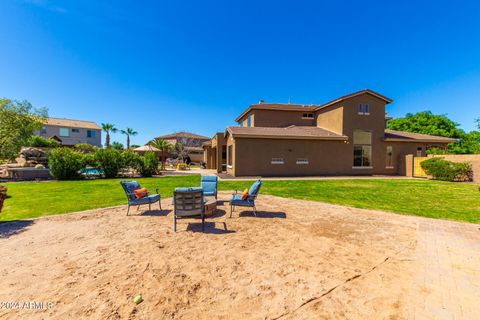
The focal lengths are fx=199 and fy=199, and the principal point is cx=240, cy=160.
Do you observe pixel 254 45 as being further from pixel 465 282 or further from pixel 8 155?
pixel 8 155

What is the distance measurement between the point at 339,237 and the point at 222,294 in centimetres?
346

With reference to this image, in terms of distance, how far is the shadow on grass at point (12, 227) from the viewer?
516cm

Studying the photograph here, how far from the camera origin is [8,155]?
52.2ft

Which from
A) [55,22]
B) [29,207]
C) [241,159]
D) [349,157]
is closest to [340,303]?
[29,207]

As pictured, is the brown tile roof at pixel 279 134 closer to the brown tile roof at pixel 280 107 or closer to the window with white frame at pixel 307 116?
the brown tile roof at pixel 280 107

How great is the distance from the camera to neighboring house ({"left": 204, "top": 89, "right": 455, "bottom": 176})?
18422mm

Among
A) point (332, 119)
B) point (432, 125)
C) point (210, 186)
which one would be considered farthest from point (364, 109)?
point (432, 125)

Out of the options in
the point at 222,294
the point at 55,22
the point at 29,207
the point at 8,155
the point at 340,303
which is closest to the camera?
the point at 340,303

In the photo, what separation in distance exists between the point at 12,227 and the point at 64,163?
44.3 ft

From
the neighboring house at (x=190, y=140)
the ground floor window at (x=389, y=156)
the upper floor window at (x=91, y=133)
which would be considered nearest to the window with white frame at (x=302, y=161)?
the ground floor window at (x=389, y=156)

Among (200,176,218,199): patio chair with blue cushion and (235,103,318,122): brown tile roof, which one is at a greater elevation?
(235,103,318,122): brown tile roof

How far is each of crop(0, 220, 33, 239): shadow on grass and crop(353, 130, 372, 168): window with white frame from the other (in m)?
23.3

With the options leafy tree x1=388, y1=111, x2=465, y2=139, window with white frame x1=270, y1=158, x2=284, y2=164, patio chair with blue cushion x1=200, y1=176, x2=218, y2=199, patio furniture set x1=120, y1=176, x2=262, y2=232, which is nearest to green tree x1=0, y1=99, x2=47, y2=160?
patio furniture set x1=120, y1=176, x2=262, y2=232

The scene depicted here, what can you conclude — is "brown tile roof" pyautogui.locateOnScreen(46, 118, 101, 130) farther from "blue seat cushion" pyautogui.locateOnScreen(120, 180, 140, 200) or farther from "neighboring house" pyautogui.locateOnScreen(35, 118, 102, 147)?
"blue seat cushion" pyautogui.locateOnScreen(120, 180, 140, 200)
